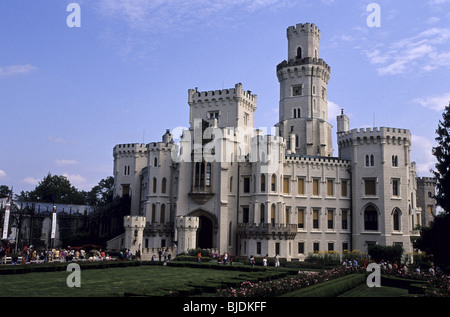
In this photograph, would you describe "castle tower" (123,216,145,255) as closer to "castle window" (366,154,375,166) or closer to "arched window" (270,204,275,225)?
"arched window" (270,204,275,225)

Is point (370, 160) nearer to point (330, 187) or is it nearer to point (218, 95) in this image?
point (330, 187)

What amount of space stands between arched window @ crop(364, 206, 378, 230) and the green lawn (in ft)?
77.0

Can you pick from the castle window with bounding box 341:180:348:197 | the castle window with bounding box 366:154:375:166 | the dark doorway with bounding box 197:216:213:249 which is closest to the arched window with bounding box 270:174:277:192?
the dark doorway with bounding box 197:216:213:249

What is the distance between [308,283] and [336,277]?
5913mm

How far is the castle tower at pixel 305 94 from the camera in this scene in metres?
65.6

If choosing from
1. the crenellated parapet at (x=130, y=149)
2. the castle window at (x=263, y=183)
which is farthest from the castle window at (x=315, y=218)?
the crenellated parapet at (x=130, y=149)

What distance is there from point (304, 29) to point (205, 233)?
113 ft

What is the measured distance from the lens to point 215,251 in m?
52.5

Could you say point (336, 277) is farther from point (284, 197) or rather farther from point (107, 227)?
point (107, 227)

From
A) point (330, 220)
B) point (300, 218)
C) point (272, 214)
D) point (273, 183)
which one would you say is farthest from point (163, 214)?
point (330, 220)

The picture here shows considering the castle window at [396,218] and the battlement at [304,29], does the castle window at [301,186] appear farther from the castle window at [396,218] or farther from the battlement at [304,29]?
the battlement at [304,29]

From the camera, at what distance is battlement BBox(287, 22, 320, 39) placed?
221 feet

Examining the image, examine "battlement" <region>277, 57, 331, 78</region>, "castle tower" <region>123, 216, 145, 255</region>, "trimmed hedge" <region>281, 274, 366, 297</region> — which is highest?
"battlement" <region>277, 57, 331, 78</region>
